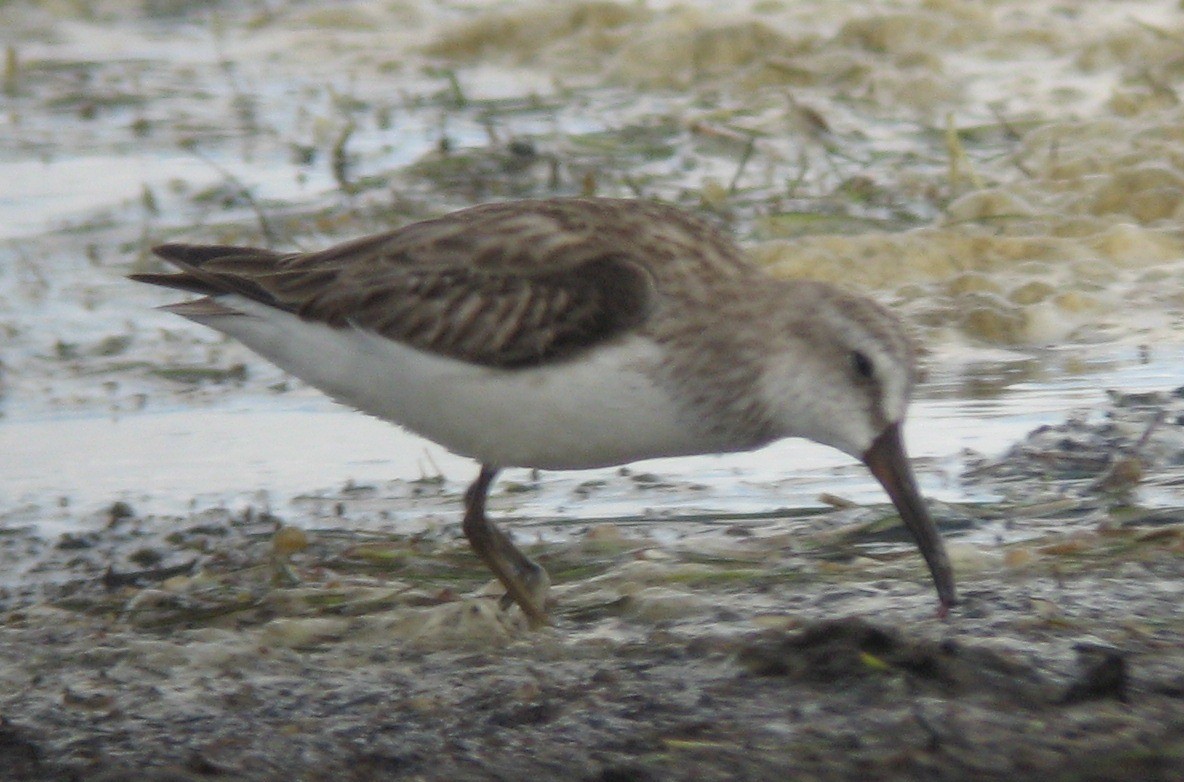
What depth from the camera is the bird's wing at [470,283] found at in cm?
440

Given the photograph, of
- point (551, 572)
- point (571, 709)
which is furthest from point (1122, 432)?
point (571, 709)

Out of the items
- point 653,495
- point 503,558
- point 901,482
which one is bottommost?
point 653,495

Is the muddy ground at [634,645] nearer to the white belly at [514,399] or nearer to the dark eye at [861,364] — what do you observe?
the white belly at [514,399]

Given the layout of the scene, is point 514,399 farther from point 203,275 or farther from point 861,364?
point 203,275

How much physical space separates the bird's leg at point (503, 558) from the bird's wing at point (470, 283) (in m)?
0.42

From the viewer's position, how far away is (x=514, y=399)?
14.4 ft

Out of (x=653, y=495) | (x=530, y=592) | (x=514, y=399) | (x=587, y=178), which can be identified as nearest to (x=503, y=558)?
(x=530, y=592)

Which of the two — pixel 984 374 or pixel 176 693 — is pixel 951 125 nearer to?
pixel 984 374

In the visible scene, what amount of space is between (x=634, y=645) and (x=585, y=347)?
0.69m

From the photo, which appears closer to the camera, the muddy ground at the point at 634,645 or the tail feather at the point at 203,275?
the muddy ground at the point at 634,645

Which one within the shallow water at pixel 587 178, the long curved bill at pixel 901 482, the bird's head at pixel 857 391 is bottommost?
the shallow water at pixel 587 178

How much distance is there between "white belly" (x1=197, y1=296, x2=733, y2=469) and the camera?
14.0ft

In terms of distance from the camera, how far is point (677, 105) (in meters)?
10.0

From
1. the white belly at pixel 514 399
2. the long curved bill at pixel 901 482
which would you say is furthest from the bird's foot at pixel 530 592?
the long curved bill at pixel 901 482
